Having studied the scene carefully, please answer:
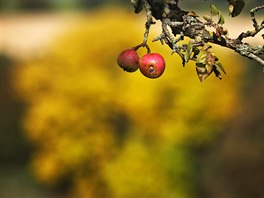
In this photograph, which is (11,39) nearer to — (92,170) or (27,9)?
(27,9)

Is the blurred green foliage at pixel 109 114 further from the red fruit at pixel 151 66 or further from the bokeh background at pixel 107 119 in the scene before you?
the red fruit at pixel 151 66

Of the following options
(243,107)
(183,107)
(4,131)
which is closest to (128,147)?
(183,107)

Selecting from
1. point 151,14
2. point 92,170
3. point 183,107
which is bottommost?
point 92,170

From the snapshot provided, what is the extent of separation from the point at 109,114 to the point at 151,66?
8961 mm

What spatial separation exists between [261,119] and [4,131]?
22.6ft

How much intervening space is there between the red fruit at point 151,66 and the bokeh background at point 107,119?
5.57 meters

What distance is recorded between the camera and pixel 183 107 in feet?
35.1

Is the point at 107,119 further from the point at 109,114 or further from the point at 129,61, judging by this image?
the point at 129,61

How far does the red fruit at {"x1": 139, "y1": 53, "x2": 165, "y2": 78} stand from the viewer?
227cm

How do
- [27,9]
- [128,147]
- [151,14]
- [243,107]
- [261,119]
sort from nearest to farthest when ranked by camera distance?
[151,14], [261,119], [243,107], [128,147], [27,9]

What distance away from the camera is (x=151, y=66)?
2281 mm

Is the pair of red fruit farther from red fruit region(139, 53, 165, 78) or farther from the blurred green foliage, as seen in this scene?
the blurred green foliage

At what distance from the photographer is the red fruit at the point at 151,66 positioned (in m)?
2.27

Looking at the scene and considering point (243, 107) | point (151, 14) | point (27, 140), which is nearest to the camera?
point (151, 14)
